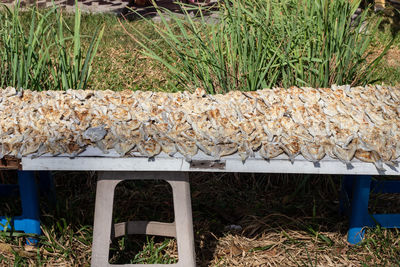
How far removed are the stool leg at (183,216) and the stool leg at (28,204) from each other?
653 millimetres

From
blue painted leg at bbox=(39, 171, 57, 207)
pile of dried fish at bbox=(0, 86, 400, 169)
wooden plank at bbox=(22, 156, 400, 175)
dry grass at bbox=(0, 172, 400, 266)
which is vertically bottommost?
dry grass at bbox=(0, 172, 400, 266)

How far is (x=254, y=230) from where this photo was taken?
275 centimetres

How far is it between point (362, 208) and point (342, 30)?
3.31ft

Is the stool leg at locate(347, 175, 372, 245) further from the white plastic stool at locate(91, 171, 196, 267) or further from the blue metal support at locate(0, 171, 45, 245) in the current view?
the blue metal support at locate(0, 171, 45, 245)

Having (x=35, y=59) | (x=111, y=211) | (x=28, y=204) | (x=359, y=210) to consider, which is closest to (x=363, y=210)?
(x=359, y=210)

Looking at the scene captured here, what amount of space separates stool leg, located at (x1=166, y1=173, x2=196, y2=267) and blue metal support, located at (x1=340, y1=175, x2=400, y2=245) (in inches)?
32.1

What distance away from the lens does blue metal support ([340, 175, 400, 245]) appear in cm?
242

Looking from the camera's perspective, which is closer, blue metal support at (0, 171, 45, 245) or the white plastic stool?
the white plastic stool

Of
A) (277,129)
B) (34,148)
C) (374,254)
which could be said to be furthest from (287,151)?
(34,148)

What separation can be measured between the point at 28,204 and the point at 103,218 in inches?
17.4

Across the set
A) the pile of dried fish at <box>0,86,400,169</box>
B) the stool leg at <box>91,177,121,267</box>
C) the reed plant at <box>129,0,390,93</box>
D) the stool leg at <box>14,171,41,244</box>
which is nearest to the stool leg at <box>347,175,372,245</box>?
the pile of dried fish at <box>0,86,400,169</box>

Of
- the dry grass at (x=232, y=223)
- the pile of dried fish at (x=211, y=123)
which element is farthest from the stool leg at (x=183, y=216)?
the dry grass at (x=232, y=223)

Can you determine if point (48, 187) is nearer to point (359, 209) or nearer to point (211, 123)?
point (211, 123)

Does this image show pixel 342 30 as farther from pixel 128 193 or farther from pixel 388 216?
pixel 128 193
